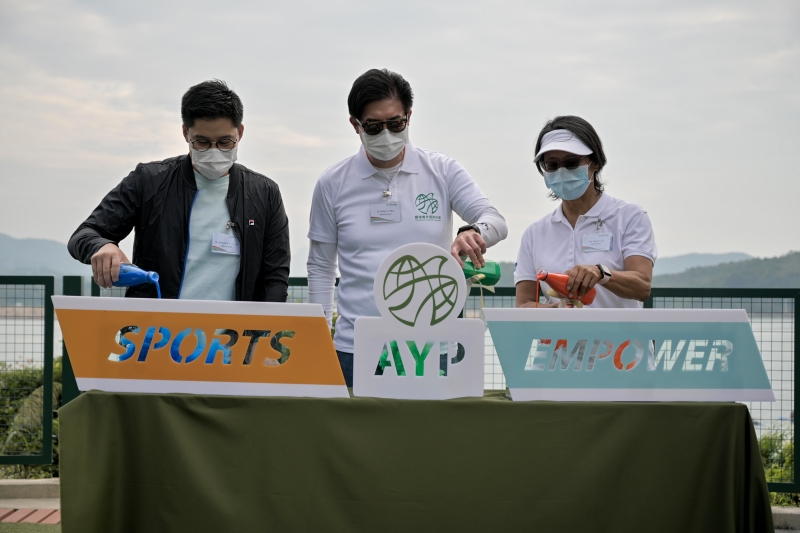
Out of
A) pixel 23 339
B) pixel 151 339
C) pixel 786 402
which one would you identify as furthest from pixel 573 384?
pixel 23 339

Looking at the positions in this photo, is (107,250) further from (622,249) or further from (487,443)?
(622,249)

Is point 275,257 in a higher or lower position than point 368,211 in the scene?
lower

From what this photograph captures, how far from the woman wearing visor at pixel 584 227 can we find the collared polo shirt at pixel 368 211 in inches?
10.1

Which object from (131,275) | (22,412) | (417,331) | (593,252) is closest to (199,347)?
(131,275)

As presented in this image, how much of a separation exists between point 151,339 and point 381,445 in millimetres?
652

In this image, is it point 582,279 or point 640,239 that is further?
point 640,239

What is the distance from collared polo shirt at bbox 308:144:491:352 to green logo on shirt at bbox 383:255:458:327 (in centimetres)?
59

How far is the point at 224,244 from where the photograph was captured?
2.32 metres

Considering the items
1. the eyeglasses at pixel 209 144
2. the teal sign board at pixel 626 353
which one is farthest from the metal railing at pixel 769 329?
the teal sign board at pixel 626 353

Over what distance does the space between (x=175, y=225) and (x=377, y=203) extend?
2.23ft

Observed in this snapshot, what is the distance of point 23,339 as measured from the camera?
429 cm

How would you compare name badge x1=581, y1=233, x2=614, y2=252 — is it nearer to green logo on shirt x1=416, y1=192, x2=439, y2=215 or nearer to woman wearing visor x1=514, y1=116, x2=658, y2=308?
woman wearing visor x1=514, y1=116, x2=658, y2=308

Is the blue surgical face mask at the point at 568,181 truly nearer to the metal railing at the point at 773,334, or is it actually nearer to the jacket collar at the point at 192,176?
the jacket collar at the point at 192,176

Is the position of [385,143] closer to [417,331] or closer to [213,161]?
[213,161]
